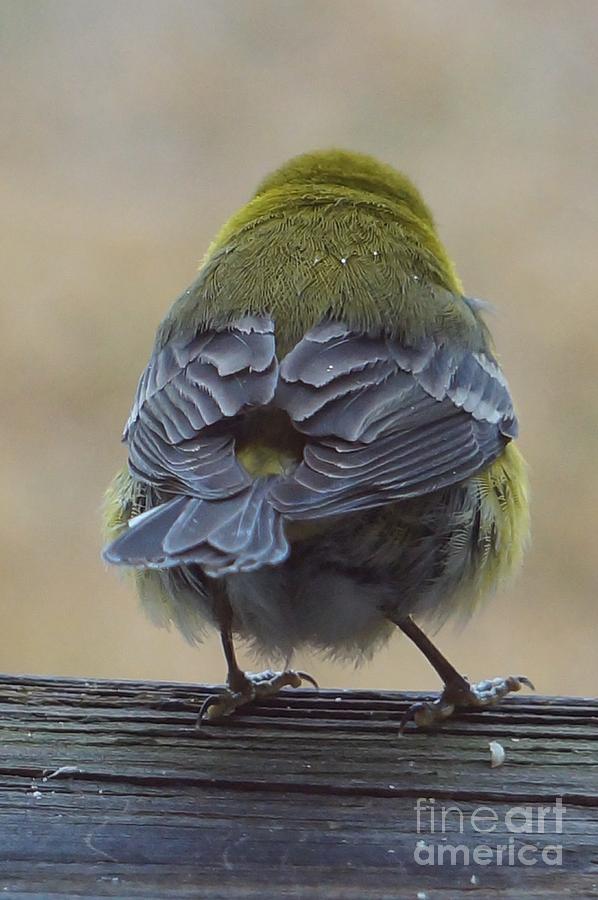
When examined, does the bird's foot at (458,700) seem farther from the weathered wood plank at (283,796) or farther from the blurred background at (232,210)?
the blurred background at (232,210)

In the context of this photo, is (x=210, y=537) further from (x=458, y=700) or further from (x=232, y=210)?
(x=232, y=210)

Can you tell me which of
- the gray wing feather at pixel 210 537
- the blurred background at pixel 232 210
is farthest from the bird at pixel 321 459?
the blurred background at pixel 232 210

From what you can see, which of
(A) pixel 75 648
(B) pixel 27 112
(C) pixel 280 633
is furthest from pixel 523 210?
(C) pixel 280 633

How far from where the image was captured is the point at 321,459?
261 cm

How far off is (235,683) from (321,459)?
685 millimetres

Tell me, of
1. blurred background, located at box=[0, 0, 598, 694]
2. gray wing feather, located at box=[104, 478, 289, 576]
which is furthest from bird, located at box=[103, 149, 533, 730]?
blurred background, located at box=[0, 0, 598, 694]

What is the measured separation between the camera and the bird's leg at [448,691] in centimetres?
275

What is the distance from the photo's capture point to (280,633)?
3.13 meters

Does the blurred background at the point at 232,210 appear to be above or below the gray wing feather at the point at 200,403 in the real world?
above

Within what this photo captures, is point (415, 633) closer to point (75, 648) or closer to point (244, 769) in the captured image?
point (244, 769)

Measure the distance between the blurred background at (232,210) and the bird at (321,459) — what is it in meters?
2.06

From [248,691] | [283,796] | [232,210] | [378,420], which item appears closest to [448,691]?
[248,691]

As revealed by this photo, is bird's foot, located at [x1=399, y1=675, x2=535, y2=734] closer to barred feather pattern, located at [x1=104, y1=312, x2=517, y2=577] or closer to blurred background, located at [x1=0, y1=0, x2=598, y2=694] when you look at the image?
barred feather pattern, located at [x1=104, y1=312, x2=517, y2=577]

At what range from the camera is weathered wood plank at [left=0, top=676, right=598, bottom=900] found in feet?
6.76
